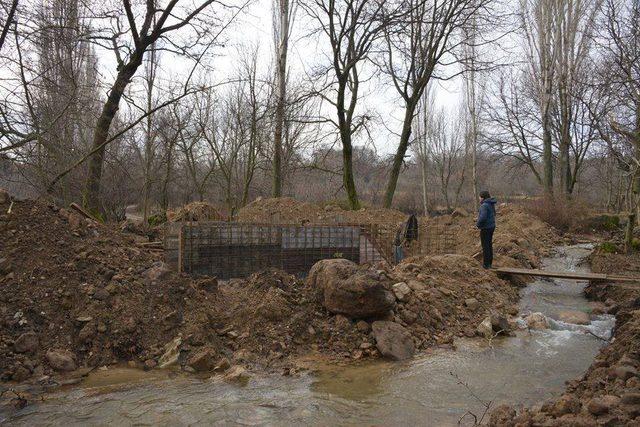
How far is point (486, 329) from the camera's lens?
21.4 feet

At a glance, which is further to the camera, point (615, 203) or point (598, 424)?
point (615, 203)

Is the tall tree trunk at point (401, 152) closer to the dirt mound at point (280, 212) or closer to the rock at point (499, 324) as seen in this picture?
the dirt mound at point (280, 212)

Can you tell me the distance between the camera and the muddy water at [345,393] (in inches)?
156

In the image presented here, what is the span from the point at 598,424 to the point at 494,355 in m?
2.79

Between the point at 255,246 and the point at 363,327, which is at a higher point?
the point at 255,246

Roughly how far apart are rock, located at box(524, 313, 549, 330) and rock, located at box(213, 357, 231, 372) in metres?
4.43

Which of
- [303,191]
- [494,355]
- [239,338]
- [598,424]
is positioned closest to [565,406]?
[598,424]

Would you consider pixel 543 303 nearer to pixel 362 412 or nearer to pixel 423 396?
pixel 423 396

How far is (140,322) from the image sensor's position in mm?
5555

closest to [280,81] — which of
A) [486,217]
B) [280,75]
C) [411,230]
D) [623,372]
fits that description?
[280,75]

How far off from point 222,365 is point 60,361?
5.37 ft

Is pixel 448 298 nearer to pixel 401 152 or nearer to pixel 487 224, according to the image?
pixel 487 224

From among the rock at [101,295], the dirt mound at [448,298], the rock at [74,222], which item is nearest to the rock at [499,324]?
the dirt mound at [448,298]

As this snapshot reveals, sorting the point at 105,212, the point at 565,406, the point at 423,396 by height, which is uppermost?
the point at 105,212
